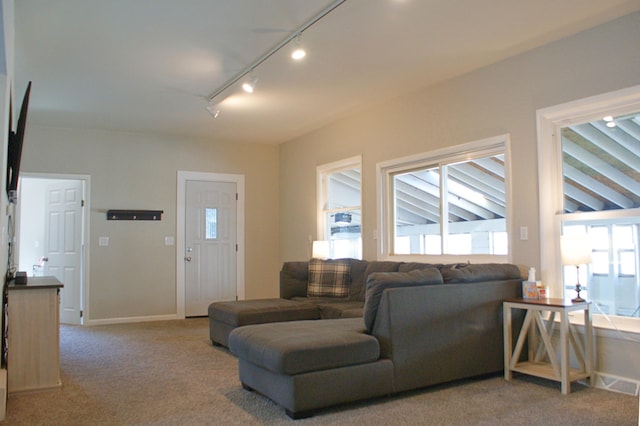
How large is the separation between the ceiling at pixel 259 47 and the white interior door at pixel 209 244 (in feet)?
5.53

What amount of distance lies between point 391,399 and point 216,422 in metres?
1.07

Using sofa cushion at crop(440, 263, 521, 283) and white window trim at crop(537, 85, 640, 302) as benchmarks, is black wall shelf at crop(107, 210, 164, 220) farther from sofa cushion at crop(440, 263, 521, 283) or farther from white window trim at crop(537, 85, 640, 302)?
white window trim at crop(537, 85, 640, 302)

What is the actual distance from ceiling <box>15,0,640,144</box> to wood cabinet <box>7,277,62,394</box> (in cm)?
184

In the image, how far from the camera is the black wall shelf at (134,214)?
22.0ft

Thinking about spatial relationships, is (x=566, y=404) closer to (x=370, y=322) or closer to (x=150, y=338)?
(x=370, y=322)

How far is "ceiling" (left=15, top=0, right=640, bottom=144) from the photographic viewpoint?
3.36m

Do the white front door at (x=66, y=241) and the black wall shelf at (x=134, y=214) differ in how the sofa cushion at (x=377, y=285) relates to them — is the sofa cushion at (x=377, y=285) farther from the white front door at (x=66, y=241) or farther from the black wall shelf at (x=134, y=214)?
the white front door at (x=66, y=241)

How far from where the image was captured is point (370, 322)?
3322 mm

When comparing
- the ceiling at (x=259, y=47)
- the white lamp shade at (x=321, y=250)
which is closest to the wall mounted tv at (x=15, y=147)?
the ceiling at (x=259, y=47)

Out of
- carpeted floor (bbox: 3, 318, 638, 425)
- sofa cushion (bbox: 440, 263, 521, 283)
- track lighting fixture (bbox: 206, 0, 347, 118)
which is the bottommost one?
carpeted floor (bbox: 3, 318, 638, 425)

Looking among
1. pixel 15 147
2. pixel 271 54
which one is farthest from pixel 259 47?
pixel 15 147

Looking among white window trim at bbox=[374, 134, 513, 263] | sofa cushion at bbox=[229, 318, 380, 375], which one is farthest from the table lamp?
sofa cushion at bbox=[229, 318, 380, 375]

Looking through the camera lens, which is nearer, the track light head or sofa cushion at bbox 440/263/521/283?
sofa cushion at bbox 440/263/521/283

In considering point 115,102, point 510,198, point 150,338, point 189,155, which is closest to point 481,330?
point 510,198
